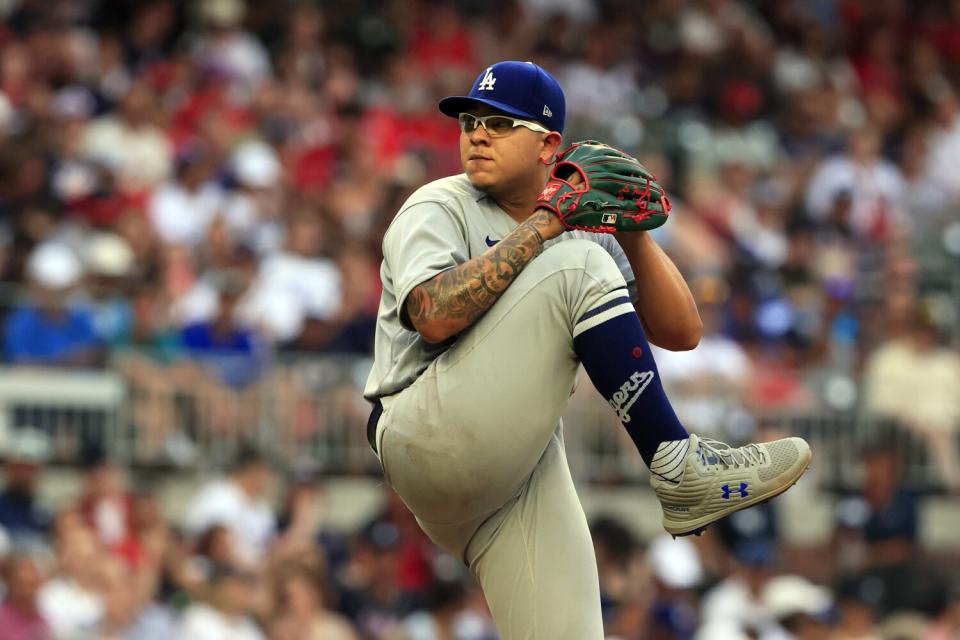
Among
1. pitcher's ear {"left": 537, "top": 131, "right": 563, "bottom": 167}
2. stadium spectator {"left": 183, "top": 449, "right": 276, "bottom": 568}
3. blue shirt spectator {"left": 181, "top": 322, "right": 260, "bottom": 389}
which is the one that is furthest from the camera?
blue shirt spectator {"left": 181, "top": 322, "right": 260, "bottom": 389}

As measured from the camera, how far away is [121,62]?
13.2 metres

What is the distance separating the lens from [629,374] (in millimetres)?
4613

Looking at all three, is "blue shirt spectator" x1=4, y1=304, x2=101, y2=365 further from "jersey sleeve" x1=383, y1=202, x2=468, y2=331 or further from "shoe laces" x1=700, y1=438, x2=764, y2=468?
"shoe laces" x1=700, y1=438, x2=764, y2=468

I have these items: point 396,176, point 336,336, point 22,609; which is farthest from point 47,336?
point 396,176

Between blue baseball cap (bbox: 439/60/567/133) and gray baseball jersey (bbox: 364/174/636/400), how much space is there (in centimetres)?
26

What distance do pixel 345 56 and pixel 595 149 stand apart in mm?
9600

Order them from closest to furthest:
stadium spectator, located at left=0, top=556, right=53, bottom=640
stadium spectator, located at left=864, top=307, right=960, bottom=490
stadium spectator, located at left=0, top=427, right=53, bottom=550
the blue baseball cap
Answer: the blue baseball cap → stadium spectator, located at left=0, top=556, right=53, bottom=640 → stadium spectator, located at left=0, top=427, right=53, bottom=550 → stadium spectator, located at left=864, top=307, right=960, bottom=490

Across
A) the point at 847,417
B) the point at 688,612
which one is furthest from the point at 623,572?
the point at 847,417

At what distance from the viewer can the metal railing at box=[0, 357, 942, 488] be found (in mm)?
10594

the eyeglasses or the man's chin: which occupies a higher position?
the eyeglasses

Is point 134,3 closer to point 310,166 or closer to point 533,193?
point 310,166

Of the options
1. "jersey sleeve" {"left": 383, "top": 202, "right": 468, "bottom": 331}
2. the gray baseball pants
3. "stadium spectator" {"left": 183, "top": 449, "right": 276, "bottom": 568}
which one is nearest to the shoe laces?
the gray baseball pants

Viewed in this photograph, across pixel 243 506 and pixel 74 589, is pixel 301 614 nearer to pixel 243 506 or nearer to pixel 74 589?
pixel 243 506

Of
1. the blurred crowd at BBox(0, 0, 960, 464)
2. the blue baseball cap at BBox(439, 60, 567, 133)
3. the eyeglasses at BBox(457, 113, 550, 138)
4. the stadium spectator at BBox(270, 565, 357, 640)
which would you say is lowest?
the stadium spectator at BBox(270, 565, 357, 640)
